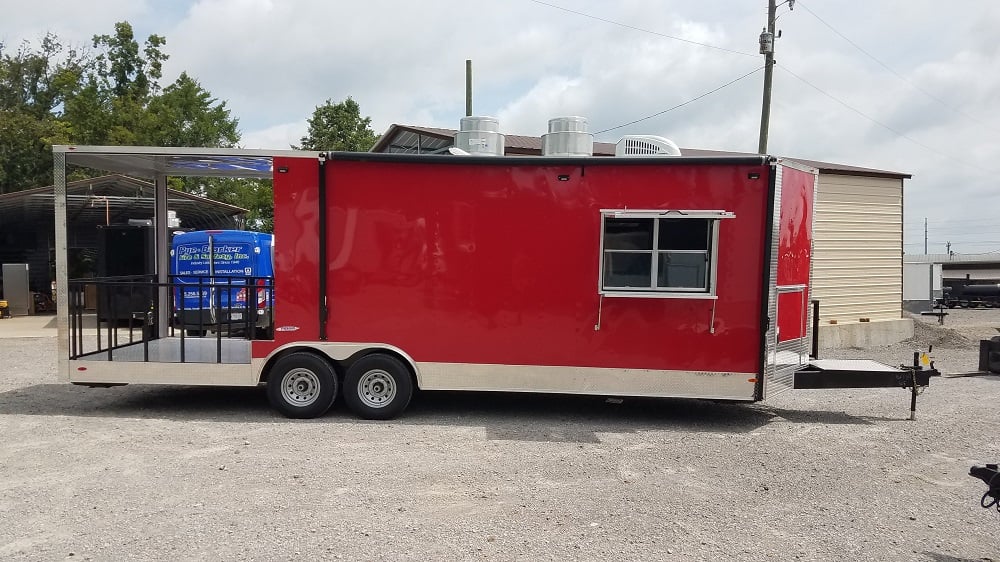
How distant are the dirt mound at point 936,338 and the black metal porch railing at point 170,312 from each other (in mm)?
14948

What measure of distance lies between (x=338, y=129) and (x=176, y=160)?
89.4ft

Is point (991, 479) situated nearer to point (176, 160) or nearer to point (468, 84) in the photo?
point (176, 160)


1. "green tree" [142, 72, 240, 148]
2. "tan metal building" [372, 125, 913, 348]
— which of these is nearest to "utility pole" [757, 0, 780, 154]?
"tan metal building" [372, 125, 913, 348]

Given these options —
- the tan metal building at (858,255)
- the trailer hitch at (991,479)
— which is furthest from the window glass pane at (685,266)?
the tan metal building at (858,255)

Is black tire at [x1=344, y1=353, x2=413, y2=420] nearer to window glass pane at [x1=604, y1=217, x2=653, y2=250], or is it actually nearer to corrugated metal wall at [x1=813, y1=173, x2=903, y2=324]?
window glass pane at [x1=604, y1=217, x2=653, y2=250]

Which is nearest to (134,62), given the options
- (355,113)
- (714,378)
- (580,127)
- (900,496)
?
(355,113)

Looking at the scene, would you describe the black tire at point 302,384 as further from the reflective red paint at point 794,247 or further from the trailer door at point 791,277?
the reflective red paint at point 794,247

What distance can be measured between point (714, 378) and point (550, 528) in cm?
333

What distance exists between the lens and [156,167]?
8.74 m

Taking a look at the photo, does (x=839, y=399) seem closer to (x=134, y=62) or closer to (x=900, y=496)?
(x=900, y=496)

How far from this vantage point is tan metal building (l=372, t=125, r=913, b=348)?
49.7 feet

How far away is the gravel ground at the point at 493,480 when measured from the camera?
13.9ft

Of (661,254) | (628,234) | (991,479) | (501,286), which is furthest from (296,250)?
(991,479)

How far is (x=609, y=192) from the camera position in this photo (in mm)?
7113
